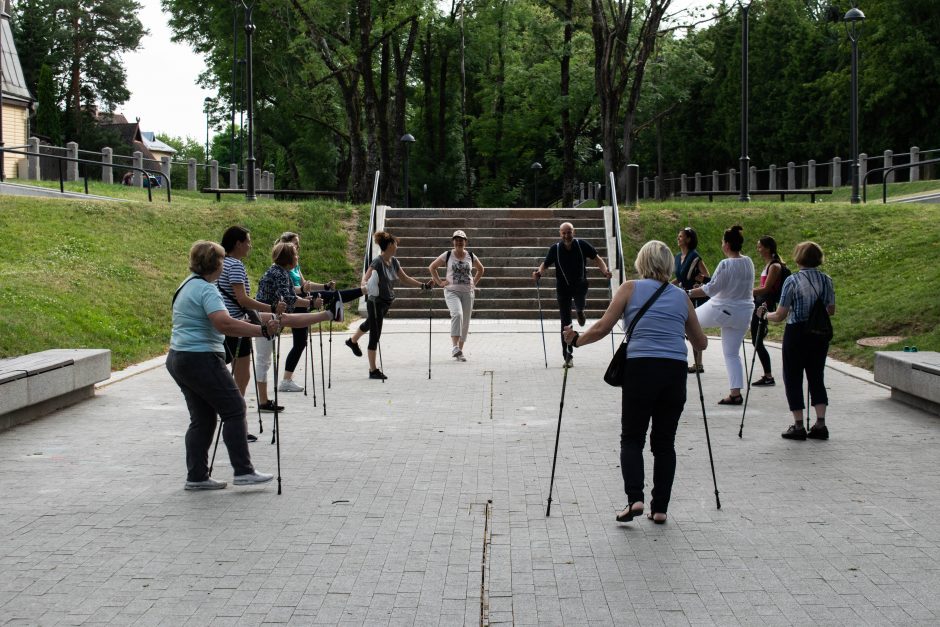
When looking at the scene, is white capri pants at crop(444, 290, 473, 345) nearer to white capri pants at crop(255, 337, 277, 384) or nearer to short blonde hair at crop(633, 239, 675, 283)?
white capri pants at crop(255, 337, 277, 384)

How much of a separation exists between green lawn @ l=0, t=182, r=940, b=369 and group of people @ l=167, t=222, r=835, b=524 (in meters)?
4.14

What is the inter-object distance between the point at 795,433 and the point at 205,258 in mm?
5169

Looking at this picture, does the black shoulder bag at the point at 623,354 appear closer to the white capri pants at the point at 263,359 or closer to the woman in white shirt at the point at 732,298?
the woman in white shirt at the point at 732,298

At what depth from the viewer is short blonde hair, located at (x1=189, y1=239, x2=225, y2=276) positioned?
7.48 m

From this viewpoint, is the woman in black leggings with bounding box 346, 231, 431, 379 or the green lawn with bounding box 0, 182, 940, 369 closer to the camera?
the woman in black leggings with bounding box 346, 231, 431, 379

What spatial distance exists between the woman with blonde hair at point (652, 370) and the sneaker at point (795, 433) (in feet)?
10.1

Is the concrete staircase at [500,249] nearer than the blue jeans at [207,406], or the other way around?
the blue jeans at [207,406]

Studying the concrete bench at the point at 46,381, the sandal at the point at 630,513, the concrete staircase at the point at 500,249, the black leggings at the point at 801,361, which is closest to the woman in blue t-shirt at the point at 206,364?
the sandal at the point at 630,513

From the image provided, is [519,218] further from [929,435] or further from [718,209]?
[929,435]

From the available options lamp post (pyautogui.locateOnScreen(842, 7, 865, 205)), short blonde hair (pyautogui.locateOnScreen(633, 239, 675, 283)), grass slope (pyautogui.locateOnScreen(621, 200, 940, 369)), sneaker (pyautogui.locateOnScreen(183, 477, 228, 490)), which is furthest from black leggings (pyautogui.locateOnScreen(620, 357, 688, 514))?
lamp post (pyautogui.locateOnScreen(842, 7, 865, 205))

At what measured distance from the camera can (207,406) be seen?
7711 millimetres

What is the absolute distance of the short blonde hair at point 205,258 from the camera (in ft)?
24.6

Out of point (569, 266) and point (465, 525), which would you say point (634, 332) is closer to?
point (465, 525)

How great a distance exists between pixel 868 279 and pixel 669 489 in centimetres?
1557
